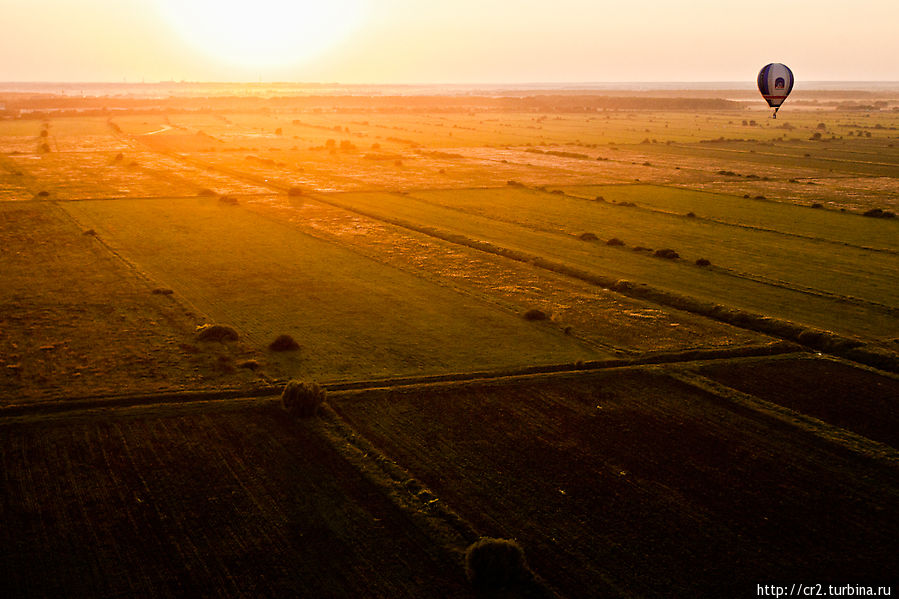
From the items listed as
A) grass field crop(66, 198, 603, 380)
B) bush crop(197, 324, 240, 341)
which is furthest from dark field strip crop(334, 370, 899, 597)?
bush crop(197, 324, 240, 341)

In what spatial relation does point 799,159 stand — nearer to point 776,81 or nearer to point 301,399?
point 776,81

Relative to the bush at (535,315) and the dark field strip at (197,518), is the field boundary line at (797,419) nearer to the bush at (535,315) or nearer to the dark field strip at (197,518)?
the bush at (535,315)

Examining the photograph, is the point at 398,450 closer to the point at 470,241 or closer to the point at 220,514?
the point at 220,514

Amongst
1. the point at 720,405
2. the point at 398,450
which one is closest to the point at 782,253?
the point at 720,405

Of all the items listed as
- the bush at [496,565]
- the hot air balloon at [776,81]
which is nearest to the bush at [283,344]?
the bush at [496,565]

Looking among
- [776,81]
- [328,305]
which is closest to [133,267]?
[328,305]
